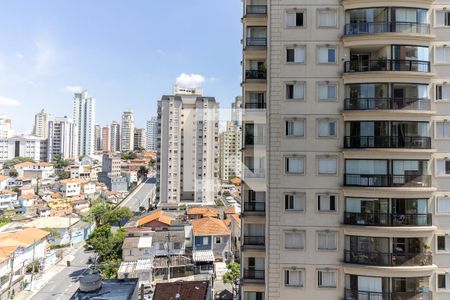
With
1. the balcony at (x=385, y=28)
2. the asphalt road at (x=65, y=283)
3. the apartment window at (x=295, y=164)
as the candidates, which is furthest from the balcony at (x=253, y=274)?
the asphalt road at (x=65, y=283)

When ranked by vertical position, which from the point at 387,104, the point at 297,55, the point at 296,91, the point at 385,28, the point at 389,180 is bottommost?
the point at 389,180

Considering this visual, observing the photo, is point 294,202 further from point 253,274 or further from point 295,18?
point 295,18

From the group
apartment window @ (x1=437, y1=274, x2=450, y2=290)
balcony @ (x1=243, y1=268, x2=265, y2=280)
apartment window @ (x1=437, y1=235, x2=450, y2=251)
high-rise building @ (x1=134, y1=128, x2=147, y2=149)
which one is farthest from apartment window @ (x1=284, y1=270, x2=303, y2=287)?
high-rise building @ (x1=134, y1=128, x2=147, y2=149)

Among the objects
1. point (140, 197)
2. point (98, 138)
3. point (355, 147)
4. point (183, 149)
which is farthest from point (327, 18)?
point (98, 138)

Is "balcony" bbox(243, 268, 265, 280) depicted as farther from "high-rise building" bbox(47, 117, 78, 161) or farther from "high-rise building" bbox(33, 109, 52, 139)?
"high-rise building" bbox(33, 109, 52, 139)

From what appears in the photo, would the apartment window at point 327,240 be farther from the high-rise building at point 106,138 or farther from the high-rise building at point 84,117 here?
the high-rise building at point 106,138

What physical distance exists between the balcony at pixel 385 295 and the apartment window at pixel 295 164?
3.49m

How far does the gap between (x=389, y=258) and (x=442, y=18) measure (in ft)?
22.2

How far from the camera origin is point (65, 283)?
2583 centimetres

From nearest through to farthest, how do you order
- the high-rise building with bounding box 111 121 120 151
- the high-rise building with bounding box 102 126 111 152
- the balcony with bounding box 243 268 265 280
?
1. the balcony with bounding box 243 268 265 280
2. the high-rise building with bounding box 102 126 111 152
3. the high-rise building with bounding box 111 121 120 151

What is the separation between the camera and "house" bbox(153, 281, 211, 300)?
1320 cm

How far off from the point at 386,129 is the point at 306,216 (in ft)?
10.6

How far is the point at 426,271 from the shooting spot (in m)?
7.75

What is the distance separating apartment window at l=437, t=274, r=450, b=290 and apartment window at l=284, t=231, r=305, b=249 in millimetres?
3864
